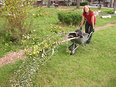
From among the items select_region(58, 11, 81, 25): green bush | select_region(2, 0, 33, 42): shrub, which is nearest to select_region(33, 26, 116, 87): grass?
select_region(2, 0, 33, 42): shrub

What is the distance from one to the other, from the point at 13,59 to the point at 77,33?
7.62 feet

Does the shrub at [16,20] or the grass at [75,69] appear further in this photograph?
the shrub at [16,20]

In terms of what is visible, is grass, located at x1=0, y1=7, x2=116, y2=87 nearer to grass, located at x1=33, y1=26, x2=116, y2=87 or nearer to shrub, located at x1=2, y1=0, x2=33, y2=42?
grass, located at x1=33, y1=26, x2=116, y2=87

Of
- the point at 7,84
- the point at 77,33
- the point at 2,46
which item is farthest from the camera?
the point at 2,46

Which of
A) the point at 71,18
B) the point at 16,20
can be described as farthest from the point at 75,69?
the point at 71,18

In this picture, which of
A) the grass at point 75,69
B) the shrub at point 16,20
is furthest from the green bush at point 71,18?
the grass at point 75,69

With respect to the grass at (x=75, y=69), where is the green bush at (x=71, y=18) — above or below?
above

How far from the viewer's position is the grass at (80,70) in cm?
428

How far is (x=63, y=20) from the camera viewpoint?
11.5 meters

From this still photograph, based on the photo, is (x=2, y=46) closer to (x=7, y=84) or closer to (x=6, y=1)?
(x=6, y=1)

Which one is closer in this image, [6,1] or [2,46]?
[6,1]

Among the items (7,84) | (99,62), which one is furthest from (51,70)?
(99,62)

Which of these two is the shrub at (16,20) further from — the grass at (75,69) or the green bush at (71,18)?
the green bush at (71,18)

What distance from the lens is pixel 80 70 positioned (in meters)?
4.89
